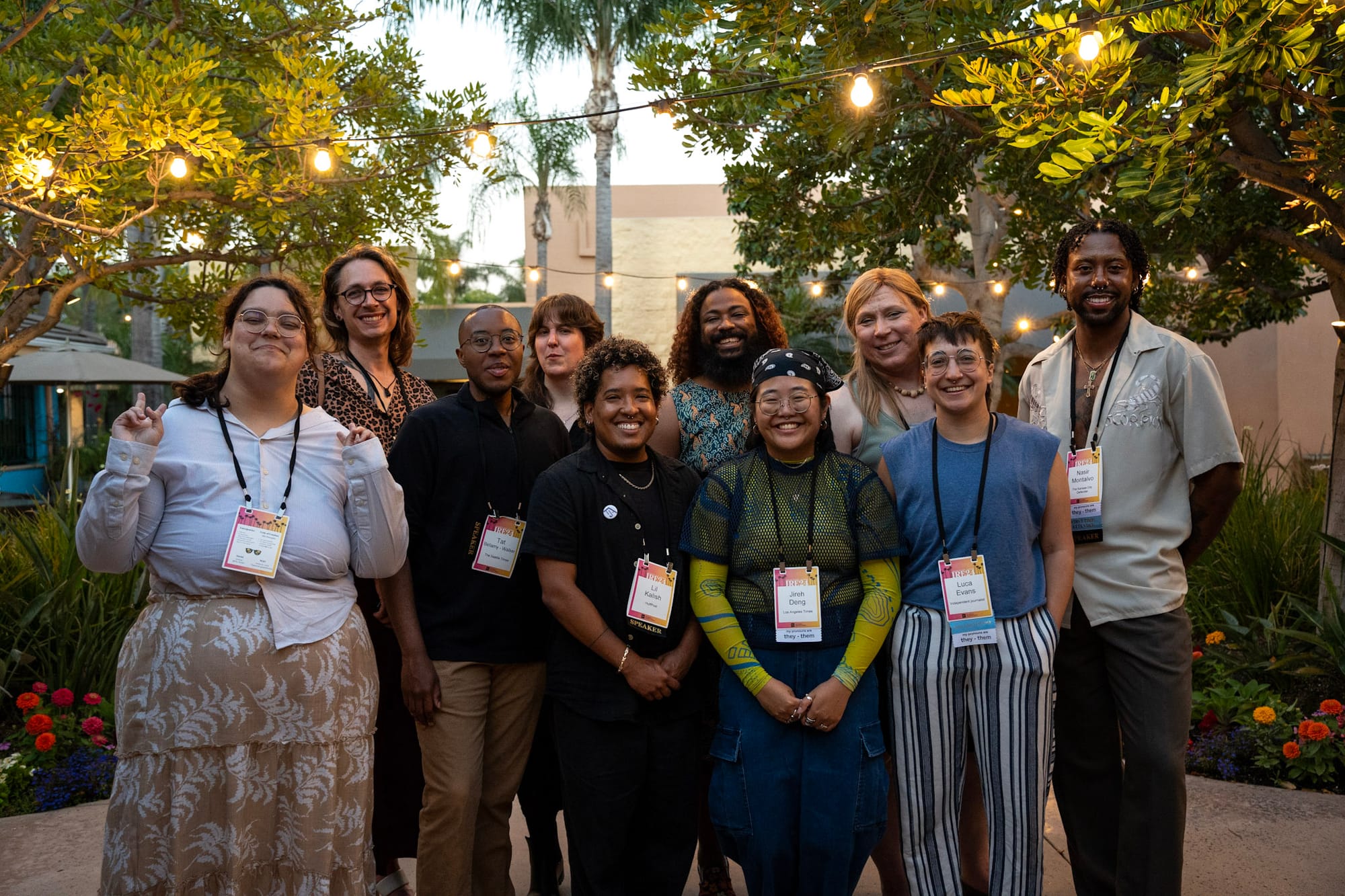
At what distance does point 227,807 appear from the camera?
254 centimetres

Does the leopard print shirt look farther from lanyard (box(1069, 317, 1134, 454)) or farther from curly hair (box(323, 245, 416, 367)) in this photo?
lanyard (box(1069, 317, 1134, 454))

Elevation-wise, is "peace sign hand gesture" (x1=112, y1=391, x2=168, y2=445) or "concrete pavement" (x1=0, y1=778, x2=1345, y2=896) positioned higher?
"peace sign hand gesture" (x1=112, y1=391, x2=168, y2=445)

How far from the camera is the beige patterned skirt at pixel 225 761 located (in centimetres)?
251

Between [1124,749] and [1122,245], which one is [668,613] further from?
[1122,245]

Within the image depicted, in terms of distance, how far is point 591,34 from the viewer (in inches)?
711

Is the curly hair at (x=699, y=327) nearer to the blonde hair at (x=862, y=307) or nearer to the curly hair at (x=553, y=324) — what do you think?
the blonde hair at (x=862, y=307)

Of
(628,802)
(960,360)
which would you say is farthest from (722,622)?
(960,360)

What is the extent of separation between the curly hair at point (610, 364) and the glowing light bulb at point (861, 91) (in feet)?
5.93

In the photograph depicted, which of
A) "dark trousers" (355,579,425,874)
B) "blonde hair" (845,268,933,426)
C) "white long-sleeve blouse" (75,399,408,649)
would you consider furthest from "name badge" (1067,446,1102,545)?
"dark trousers" (355,579,425,874)

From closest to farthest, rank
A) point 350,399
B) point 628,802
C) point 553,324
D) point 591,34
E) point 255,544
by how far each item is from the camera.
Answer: point 255,544 → point 628,802 → point 350,399 → point 553,324 → point 591,34

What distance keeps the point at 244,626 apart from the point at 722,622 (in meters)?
1.32

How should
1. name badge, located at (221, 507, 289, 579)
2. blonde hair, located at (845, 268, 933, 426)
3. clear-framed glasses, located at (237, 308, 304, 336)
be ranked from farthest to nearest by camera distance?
blonde hair, located at (845, 268, 933, 426) < clear-framed glasses, located at (237, 308, 304, 336) < name badge, located at (221, 507, 289, 579)

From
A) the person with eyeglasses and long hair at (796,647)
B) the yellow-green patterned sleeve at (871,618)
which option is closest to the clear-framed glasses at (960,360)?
the person with eyeglasses and long hair at (796,647)

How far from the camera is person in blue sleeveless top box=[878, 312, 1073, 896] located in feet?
9.41
